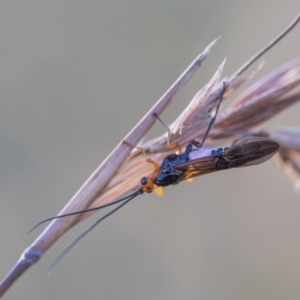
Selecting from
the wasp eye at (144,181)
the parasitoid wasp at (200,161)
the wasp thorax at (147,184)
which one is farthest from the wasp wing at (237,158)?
the wasp eye at (144,181)

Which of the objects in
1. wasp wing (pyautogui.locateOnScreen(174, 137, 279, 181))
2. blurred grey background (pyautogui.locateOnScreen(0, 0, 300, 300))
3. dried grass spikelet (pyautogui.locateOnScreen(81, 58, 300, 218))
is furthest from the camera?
blurred grey background (pyautogui.locateOnScreen(0, 0, 300, 300))

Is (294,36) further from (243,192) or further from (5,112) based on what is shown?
(5,112)

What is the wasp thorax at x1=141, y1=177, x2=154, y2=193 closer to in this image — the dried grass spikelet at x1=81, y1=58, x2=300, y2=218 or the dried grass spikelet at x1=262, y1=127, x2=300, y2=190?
the dried grass spikelet at x1=81, y1=58, x2=300, y2=218

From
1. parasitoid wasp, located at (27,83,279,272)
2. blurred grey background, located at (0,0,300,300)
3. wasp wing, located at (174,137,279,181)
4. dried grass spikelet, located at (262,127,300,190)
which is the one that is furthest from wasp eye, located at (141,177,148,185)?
blurred grey background, located at (0,0,300,300)

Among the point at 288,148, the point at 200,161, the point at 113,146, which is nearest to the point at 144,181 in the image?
the point at 200,161

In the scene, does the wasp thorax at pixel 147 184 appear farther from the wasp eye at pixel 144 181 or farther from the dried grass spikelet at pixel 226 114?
the dried grass spikelet at pixel 226 114

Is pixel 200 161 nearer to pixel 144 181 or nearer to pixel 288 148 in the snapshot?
pixel 144 181
